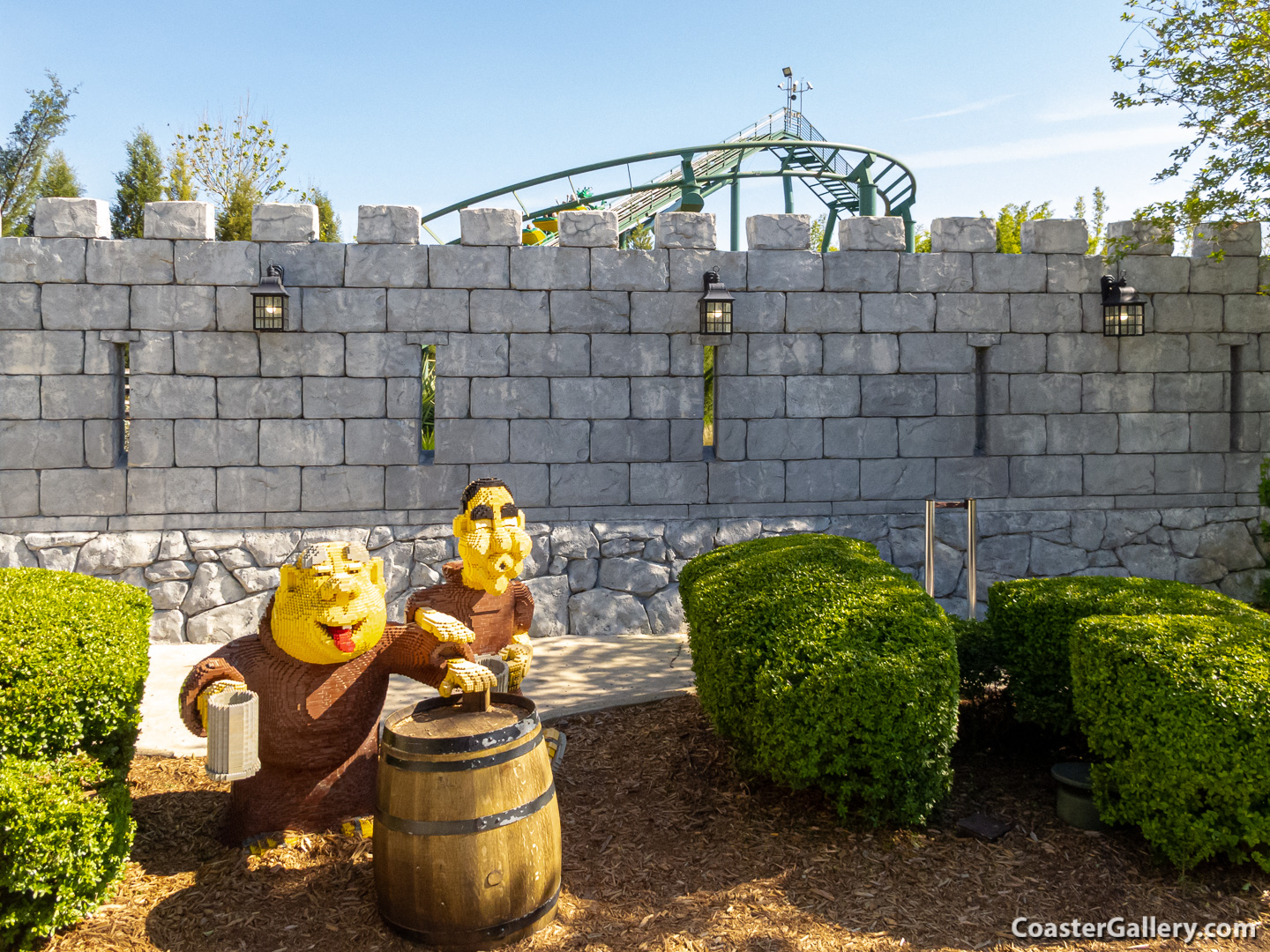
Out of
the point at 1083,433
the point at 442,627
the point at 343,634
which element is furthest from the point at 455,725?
the point at 1083,433

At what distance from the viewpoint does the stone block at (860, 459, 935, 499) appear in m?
7.81

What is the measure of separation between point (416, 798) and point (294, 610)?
100 cm

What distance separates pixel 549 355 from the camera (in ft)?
24.4

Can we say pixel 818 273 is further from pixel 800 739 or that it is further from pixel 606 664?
pixel 800 739

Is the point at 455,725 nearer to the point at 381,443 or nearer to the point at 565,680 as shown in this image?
the point at 565,680

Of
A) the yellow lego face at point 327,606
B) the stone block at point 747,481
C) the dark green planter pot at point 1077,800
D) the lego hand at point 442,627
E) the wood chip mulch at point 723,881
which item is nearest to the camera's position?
the wood chip mulch at point 723,881

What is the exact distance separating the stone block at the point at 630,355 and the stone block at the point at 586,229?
864 mm

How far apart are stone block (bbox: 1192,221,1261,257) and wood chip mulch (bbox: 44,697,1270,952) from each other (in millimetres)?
6531

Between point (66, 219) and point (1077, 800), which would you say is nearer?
point (1077, 800)

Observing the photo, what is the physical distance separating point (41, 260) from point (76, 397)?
1194mm

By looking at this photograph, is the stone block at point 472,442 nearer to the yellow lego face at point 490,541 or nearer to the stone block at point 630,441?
the stone block at point 630,441

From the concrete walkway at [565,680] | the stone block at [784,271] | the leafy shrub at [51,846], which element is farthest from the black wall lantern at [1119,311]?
the leafy shrub at [51,846]

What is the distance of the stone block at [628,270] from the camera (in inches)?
294

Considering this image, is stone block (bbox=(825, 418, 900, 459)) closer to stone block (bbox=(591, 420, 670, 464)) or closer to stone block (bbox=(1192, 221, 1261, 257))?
stone block (bbox=(591, 420, 670, 464))
